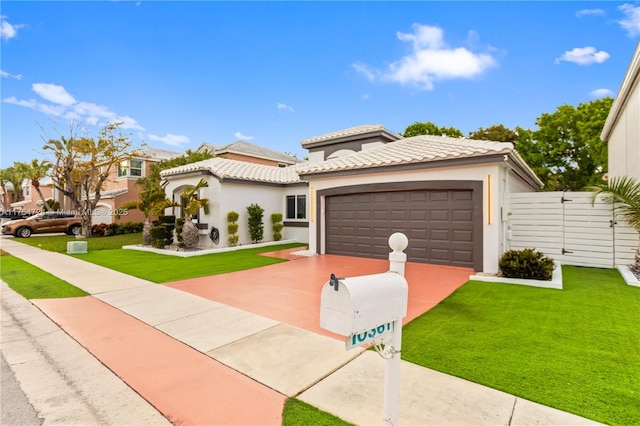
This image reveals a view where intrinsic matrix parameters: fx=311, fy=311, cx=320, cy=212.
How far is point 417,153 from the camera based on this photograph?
10.2 meters

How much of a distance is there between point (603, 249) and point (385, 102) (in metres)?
17.4

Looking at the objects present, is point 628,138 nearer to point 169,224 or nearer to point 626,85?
point 626,85

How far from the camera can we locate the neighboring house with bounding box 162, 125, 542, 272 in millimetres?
8648

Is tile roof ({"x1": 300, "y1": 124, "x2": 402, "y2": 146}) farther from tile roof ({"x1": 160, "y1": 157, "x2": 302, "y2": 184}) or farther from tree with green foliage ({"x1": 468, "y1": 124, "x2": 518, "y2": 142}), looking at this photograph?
tree with green foliage ({"x1": 468, "y1": 124, "x2": 518, "y2": 142})

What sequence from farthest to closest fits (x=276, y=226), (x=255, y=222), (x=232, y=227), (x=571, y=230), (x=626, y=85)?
(x=276, y=226) → (x=255, y=222) → (x=232, y=227) → (x=626, y=85) → (x=571, y=230)

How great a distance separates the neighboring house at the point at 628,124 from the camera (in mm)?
9094

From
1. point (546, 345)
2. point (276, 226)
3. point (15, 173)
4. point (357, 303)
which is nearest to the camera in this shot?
point (357, 303)

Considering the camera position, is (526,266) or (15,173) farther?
(15,173)

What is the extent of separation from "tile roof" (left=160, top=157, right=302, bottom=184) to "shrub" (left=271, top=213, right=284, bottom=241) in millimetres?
1845

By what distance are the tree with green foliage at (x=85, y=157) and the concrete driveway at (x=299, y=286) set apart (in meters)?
16.0

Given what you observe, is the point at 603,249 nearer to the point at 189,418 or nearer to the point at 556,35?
the point at 556,35

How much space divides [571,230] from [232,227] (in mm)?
12800

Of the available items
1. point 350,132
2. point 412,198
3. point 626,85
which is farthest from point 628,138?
point 350,132

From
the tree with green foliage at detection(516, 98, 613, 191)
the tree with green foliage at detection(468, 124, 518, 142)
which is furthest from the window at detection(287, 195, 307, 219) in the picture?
the tree with green foliage at detection(468, 124, 518, 142)
